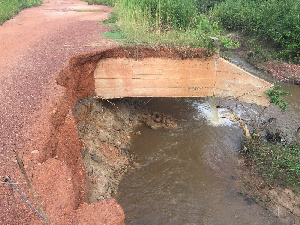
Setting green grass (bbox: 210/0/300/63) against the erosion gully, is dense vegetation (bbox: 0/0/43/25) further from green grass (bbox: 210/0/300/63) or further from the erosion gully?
green grass (bbox: 210/0/300/63)

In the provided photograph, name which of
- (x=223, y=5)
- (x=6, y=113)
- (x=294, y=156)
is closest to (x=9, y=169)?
(x=6, y=113)

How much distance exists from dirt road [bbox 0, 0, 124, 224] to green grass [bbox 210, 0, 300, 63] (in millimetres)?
6628

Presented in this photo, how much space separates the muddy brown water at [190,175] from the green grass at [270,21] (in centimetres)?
470

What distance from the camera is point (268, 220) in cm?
498

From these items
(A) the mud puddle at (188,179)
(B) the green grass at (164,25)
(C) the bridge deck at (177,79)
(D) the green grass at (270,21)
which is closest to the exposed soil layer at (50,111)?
(C) the bridge deck at (177,79)

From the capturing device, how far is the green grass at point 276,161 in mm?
5586

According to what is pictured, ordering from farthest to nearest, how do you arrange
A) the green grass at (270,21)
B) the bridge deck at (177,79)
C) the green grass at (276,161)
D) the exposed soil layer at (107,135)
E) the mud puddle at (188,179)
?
the green grass at (270,21), the bridge deck at (177,79), the green grass at (276,161), the exposed soil layer at (107,135), the mud puddle at (188,179)

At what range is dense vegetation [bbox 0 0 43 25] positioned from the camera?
33.1 ft

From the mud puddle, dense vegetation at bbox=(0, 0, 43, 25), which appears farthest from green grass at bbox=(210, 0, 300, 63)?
dense vegetation at bbox=(0, 0, 43, 25)

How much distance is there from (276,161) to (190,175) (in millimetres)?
1942

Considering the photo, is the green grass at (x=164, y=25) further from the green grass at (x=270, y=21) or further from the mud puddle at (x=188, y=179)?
the green grass at (x=270, y=21)

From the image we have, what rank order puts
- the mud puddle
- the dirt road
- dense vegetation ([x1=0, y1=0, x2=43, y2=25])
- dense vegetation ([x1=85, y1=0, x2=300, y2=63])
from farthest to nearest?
dense vegetation ([x1=0, y1=0, x2=43, y2=25])
dense vegetation ([x1=85, y1=0, x2=300, y2=63])
the mud puddle
the dirt road

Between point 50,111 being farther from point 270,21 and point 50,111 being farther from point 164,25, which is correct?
point 270,21

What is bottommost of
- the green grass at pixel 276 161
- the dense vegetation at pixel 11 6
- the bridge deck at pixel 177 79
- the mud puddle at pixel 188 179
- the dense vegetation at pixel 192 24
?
the mud puddle at pixel 188 179
